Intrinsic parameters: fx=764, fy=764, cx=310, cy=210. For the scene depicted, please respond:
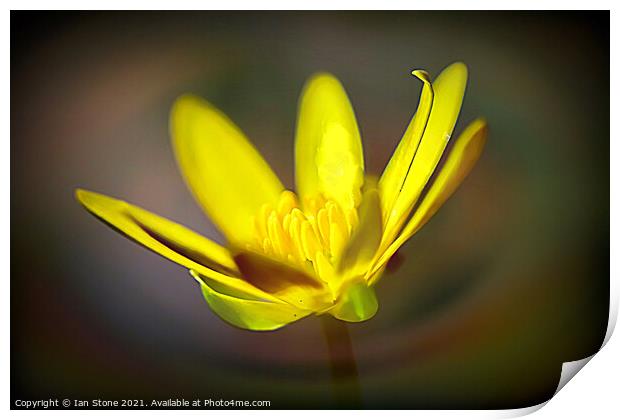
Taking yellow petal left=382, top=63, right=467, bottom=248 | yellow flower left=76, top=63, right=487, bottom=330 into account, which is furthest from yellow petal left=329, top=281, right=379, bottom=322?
yellow petal left=382, top=63, right=467, bottom=248

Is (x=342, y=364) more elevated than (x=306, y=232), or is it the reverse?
(x=306, y=232)

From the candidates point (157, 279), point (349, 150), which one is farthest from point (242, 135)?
point (157, 279)

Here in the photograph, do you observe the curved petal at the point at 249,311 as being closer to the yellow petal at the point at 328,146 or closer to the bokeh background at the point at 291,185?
the bokeh background at the point at 291,185

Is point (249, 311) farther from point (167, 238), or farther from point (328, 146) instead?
point (328, 146)

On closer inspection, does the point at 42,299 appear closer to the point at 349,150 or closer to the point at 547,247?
the point at 349,150

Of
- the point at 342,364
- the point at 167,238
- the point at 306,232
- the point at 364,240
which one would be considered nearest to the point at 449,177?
the point at 364,240

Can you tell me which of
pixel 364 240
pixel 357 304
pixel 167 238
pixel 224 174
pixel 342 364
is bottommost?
pixel 342 364
